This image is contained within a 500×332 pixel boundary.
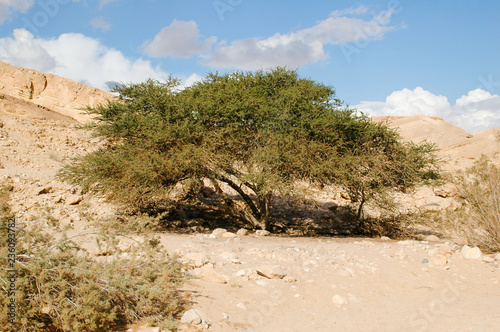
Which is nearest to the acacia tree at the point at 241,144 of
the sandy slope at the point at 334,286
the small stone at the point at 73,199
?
the small stone at the point at 73,199

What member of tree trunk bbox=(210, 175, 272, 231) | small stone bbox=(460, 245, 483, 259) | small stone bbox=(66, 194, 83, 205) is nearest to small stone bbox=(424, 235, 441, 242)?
small stone bbox=(460, 245, 483, 259)

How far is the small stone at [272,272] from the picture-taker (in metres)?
6.49

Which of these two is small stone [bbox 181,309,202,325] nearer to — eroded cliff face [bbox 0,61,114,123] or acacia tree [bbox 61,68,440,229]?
acacia tree [bbox 61,68,440,229]

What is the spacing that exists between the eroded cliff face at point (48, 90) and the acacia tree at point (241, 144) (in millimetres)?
16762

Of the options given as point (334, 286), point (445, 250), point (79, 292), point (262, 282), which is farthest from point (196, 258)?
point (445, 250)

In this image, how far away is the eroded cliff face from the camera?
2673 centimetres

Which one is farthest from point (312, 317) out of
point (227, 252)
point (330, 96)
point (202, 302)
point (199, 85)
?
Answer: point (199, 85)

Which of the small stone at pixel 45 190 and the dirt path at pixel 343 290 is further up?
the small stone at pixel 45 190

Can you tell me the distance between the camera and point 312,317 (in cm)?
540

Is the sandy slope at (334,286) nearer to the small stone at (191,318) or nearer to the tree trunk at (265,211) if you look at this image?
the small stone at (191,318)

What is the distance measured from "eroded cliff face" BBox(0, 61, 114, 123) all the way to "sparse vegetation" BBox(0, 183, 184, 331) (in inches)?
929

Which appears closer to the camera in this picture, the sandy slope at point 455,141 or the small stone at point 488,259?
the small stone at point 488,259

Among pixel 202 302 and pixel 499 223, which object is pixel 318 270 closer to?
pixel 202 302

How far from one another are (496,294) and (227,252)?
497 cm
